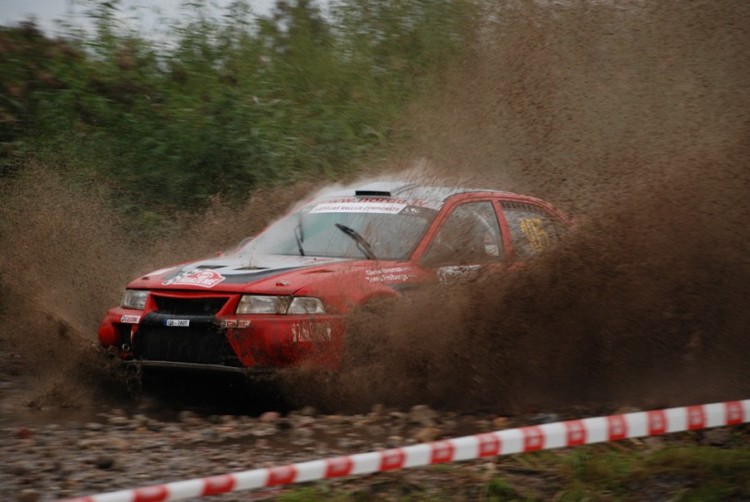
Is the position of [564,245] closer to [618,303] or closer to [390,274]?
[618,303]

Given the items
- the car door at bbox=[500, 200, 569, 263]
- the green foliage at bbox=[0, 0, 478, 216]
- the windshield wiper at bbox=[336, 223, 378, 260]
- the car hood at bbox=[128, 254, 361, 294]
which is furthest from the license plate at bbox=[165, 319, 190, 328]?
the green foliage at bbox=[0, 0, 478, 216]

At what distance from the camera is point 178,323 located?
21.1ft

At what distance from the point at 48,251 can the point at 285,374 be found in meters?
4.33

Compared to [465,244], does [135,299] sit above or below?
below

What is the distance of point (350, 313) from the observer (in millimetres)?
6391

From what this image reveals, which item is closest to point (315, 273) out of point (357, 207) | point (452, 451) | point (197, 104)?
point (357, 207)

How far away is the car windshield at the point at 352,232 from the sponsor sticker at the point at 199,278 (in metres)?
0.82

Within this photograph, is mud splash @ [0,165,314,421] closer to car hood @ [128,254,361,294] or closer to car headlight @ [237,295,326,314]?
car hood @ [128,254,361,294]

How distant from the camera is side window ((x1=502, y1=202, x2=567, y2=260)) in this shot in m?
7.42

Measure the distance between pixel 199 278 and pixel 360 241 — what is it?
1.26 metres

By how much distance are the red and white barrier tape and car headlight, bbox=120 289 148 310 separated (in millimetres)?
2601

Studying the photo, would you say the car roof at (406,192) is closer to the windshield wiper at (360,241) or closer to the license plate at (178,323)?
the windshield wiper at (360,241)

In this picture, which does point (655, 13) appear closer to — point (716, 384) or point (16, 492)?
point (716, 384)

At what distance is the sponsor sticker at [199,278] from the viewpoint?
6570mm
